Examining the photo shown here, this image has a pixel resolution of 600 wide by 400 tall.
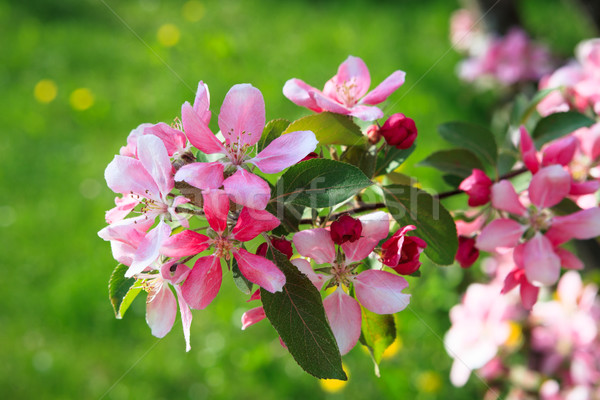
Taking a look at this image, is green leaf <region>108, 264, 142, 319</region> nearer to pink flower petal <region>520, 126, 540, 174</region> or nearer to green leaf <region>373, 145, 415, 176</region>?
green leaf <region>373, 145, 415, 176</region>

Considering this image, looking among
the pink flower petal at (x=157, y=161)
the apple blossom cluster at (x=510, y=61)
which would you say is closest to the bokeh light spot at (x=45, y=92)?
the apple blossom cluster at (x=510, y=61)

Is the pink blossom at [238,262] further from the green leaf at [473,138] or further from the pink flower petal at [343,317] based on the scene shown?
the green leaf at [473,138]

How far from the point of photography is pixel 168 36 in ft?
12.0

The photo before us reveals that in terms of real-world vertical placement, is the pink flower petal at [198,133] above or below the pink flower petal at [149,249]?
above

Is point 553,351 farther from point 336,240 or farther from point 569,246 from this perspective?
point 336,240

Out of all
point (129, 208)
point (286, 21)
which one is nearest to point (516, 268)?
point (129, 208)

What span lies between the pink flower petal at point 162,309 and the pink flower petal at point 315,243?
8.2 inches

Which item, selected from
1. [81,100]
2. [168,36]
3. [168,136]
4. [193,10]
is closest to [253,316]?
[168,136]

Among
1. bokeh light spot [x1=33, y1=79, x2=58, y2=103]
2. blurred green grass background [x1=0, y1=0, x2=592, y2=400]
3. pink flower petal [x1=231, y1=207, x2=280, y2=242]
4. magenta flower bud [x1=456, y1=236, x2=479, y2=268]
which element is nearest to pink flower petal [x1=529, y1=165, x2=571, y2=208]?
magenta flower bud [x1=456, y1=236, x2=479, y2=268]

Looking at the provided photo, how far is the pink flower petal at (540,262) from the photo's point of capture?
3.04 ft

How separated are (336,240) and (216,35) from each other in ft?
10.5

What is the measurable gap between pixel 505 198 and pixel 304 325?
0.44 meters

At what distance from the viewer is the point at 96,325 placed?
2.45 m

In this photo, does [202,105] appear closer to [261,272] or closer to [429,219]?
[261,272]
